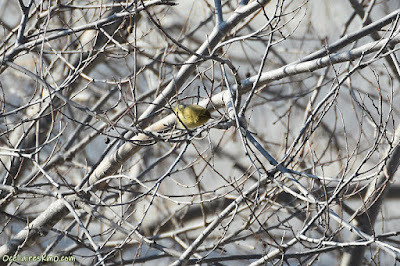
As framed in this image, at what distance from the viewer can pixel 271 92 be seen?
19.7 feet

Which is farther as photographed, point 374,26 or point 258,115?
point 258,115

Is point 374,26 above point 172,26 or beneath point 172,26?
beneath

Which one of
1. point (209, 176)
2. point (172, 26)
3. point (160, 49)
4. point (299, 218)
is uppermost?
point (172, 26)

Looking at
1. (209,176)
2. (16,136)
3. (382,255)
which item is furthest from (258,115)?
(16,136)

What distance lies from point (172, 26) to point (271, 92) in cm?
148

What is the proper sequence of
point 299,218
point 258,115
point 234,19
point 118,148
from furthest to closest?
point 258,115
point 299,218
point 118,148
point 234,19

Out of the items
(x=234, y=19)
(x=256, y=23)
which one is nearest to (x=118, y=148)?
(x=234, y=19)

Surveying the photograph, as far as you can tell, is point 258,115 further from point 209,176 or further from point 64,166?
point 64,166

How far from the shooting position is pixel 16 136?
18.6ft

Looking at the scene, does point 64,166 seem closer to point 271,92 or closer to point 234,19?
point 271,92

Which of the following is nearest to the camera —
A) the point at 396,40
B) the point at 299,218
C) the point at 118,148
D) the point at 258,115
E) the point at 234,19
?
the point at 396,40

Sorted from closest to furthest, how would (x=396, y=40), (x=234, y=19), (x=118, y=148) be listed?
(x=396, y=40) < (x=234, y=19) < (x=118, y=148)

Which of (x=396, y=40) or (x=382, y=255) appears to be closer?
(x=396, y=40)

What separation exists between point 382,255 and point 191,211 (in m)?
2.30
